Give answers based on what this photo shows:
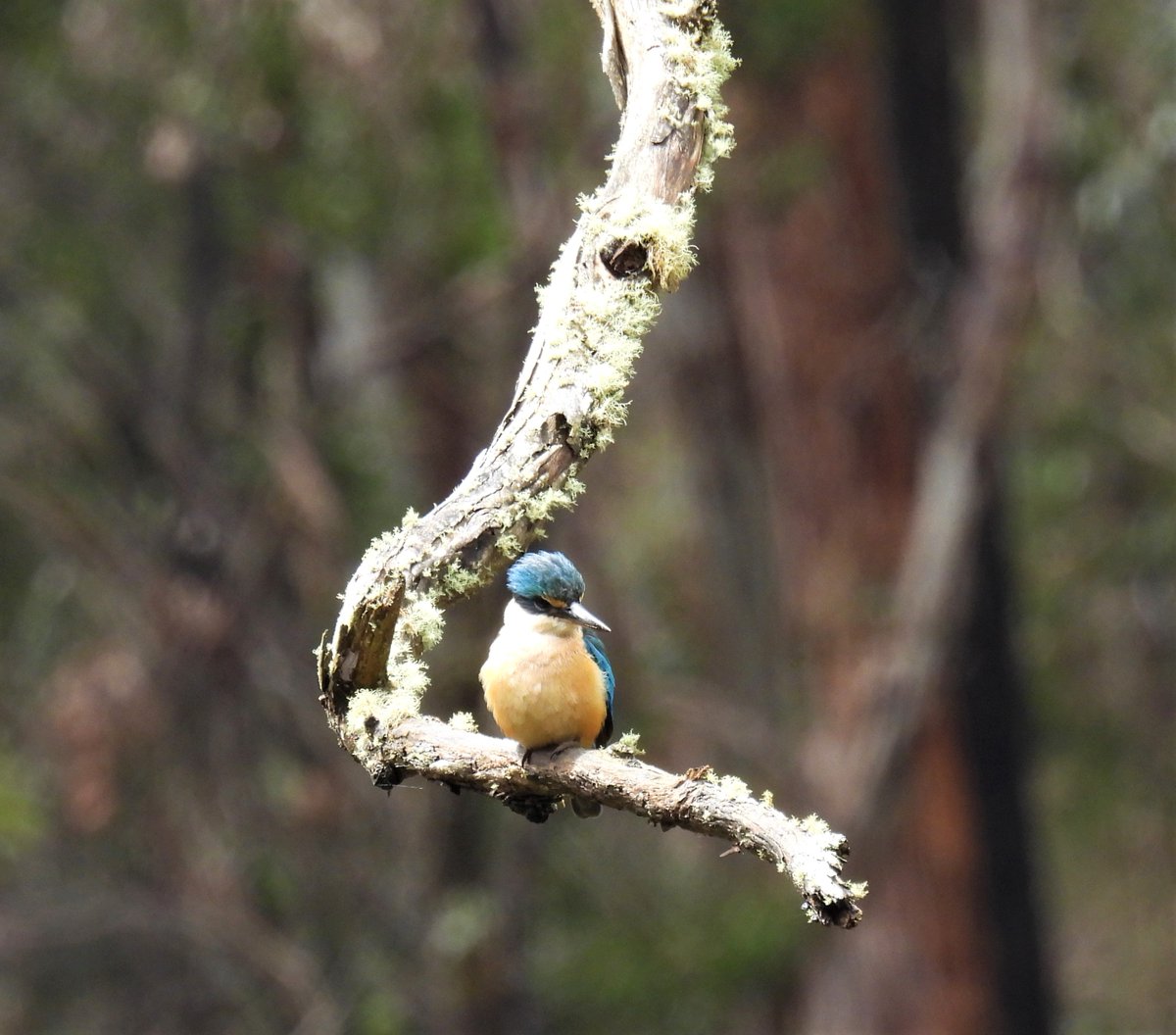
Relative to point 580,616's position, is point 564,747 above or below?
below

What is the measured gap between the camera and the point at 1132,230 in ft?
34.3

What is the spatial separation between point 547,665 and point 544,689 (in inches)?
3.2

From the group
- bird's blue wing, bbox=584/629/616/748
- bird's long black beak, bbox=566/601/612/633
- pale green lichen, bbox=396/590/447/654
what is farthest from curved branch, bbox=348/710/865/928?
bird's blue wing, bbox=584/629/616/748

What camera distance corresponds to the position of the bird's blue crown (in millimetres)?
3305

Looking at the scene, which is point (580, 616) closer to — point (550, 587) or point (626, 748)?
point (550, 587)

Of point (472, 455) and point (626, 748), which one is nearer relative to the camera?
point (626, 748)

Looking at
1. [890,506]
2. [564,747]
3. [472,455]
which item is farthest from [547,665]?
[890,506]

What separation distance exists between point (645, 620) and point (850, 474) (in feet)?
11.6

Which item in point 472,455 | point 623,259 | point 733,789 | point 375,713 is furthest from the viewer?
point 472,455

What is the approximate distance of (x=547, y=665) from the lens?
326cm

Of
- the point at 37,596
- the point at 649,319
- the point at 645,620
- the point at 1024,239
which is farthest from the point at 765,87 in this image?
the point at 649,319

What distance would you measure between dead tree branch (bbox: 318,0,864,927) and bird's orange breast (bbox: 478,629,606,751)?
0.48m

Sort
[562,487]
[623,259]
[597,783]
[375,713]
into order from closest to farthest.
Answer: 1. [597,783]
2. [375,713]
3. [562,487]
4. [623,259]

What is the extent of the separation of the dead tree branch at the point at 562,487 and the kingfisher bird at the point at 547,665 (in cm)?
50
